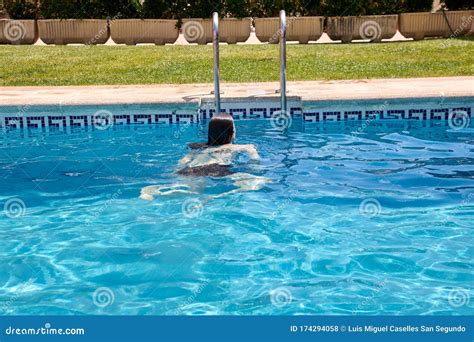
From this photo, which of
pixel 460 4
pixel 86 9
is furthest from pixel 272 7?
pixel 86 9

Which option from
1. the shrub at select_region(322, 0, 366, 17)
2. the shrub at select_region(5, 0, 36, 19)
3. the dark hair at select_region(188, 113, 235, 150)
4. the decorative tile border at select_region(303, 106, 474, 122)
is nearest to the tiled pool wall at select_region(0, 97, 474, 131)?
the decorative tile border at select_region(303, 106, 474, 122)

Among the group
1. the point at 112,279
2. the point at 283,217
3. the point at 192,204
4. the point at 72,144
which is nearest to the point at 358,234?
the point at 283,217

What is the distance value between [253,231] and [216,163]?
1.10 meters

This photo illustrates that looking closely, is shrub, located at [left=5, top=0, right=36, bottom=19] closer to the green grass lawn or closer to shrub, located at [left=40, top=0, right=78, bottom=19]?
shrub, located at [left=40, top=0, right=78, bottom=19]

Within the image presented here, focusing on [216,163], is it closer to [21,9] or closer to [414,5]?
[414,5]

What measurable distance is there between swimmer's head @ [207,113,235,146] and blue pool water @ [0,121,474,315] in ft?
1.43

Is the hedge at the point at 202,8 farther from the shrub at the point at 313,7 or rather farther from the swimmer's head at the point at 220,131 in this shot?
the swimmer's head at the point at 220,131

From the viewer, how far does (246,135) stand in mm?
9359

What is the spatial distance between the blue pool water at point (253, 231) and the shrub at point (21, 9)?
528 inches

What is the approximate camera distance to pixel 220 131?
7.16m

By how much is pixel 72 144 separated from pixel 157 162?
159 cm

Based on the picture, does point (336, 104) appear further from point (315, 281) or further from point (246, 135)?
point (315, 281)

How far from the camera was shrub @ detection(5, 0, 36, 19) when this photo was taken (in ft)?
69.9

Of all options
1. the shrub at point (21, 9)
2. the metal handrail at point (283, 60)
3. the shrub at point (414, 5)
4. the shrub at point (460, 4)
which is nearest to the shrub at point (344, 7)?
the shrub at point (414, 5)
